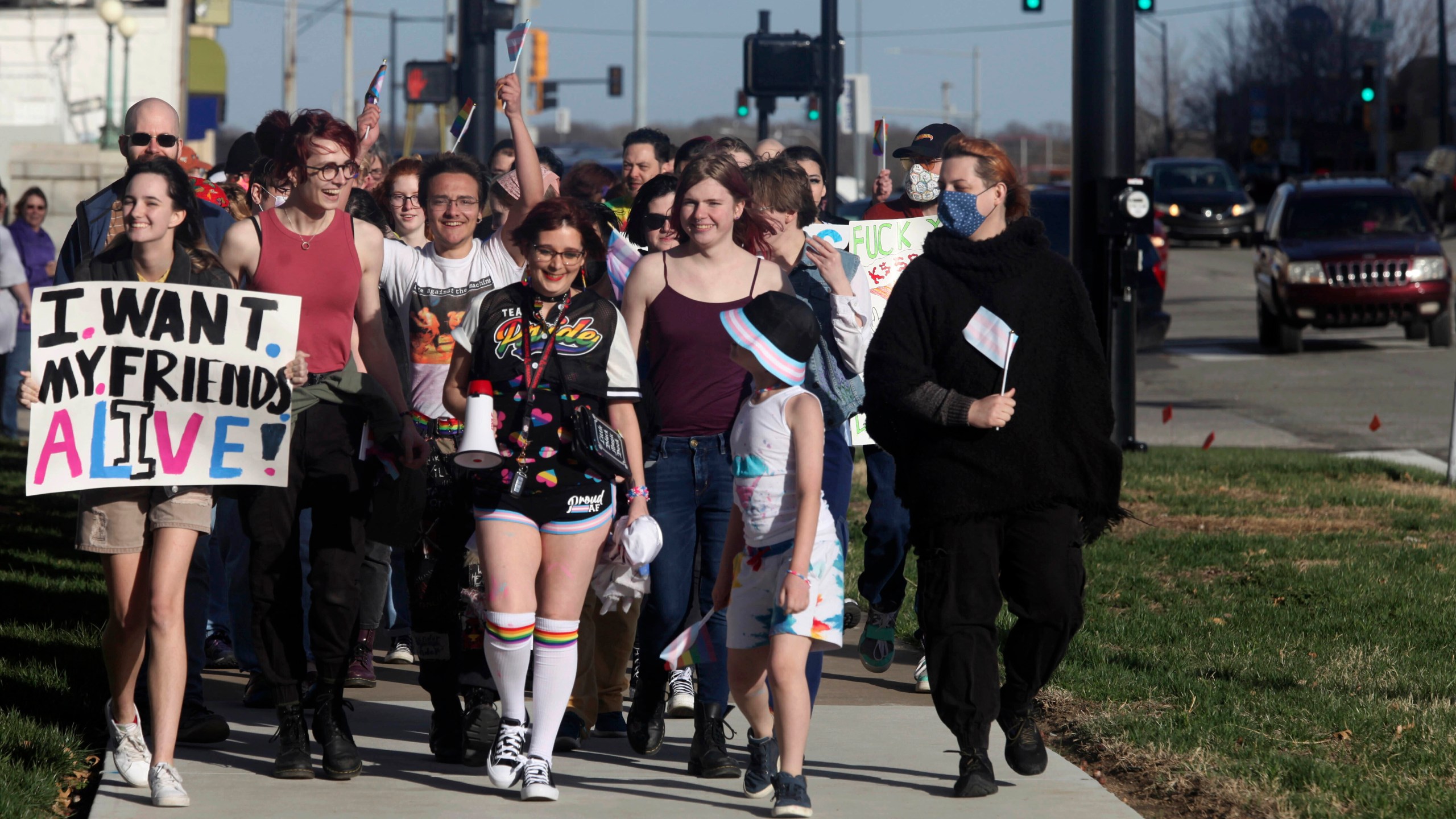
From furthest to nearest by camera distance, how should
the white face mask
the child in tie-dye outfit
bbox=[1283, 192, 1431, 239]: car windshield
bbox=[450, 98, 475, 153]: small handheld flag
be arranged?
bbox=[1283, 192, 1431, 239]: car windshield, bbox=[450, 98, 475, 153]: small handheld flag, the white face mask, the child in tie-dye outfit

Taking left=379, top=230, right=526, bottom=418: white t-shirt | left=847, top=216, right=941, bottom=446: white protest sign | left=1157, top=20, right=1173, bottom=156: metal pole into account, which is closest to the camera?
left=379, top=230, right=526, bottom=418: white t-shirt

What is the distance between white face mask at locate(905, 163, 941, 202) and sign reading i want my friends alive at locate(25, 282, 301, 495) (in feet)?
8.82

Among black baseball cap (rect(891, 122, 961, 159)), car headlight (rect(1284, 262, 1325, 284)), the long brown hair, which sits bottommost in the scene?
the long brown hair

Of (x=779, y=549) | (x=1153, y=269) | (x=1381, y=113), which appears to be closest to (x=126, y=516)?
(x=779, y=549)

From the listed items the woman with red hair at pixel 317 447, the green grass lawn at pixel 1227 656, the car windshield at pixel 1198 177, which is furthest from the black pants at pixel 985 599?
the car windshield at pixel 1198 177

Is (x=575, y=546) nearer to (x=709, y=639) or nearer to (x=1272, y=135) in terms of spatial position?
(x=709, y=639)

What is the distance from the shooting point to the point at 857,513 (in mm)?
11078

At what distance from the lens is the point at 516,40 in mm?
8250

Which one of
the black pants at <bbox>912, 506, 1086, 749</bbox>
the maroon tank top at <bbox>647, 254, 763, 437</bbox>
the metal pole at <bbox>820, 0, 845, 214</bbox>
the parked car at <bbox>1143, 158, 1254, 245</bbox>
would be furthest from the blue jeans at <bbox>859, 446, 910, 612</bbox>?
the parked car at <bbox>1143, 158, 1254, 245</bbox>

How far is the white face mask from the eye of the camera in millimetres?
7000

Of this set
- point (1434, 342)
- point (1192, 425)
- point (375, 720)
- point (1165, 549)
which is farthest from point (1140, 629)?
point (1434, 342)

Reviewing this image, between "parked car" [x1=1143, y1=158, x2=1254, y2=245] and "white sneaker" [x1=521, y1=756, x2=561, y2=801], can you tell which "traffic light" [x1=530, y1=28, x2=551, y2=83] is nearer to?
"parked car" [x1=1143, y1=158, x2=1254, y2=245]

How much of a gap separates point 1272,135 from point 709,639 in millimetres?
73966

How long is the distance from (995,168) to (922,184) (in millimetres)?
1641
